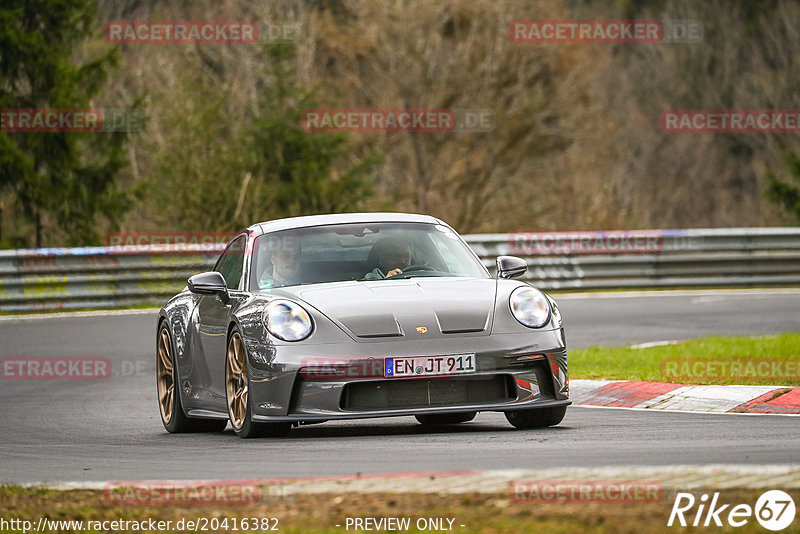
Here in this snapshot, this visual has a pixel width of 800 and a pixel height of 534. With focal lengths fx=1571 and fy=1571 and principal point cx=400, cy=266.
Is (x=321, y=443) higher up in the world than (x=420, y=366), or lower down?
lower down

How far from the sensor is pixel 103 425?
11711 millimetres

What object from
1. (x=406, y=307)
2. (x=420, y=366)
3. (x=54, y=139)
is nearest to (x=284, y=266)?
(x=406, y=307)

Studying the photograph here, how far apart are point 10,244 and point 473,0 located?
15.7 metres

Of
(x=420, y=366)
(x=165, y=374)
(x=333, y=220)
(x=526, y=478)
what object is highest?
(x=333, y=220)

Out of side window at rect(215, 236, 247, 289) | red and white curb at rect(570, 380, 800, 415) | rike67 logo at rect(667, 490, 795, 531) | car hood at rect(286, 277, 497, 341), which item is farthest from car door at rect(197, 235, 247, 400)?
rike67 logo at rect(667, 490, 795, 531)

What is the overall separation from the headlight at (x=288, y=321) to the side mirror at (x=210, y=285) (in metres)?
0.82

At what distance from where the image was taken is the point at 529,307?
9609 millimetres

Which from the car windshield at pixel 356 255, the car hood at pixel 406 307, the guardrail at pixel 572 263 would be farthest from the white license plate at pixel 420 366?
the guardrail at pixel 572 263

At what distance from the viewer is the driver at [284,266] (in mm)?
10156

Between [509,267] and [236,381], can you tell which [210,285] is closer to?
[236,381]

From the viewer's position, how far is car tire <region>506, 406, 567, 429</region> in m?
9.83

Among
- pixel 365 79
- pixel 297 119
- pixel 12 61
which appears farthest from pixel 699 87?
pixel 12 61

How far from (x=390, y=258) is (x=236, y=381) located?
1378mm

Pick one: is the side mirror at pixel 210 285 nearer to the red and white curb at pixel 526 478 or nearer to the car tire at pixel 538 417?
the car tire at pixel 538 417
